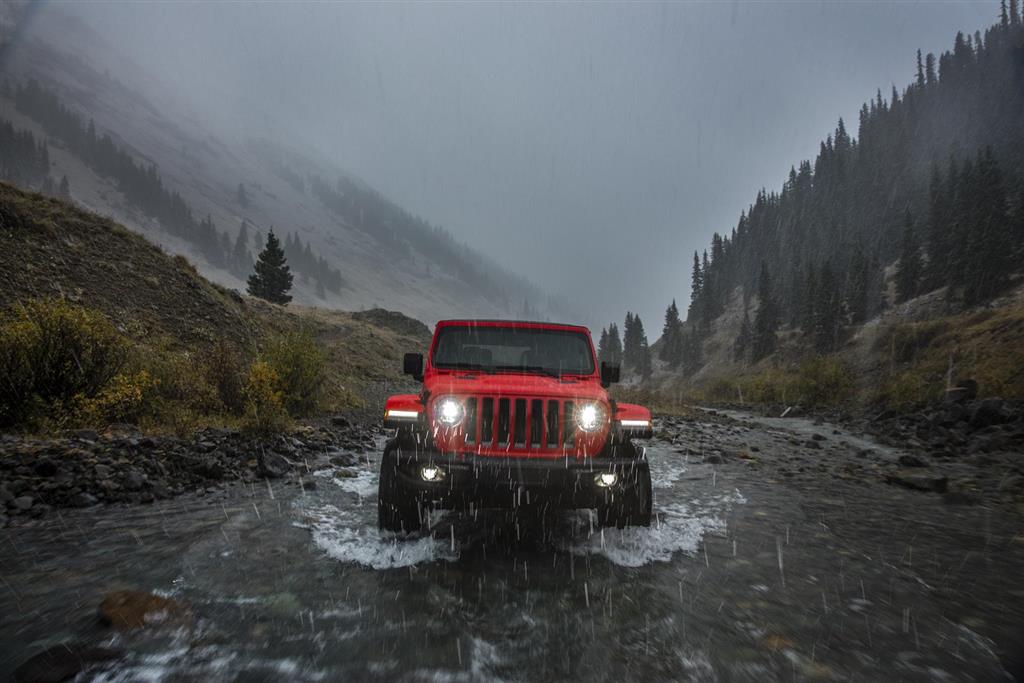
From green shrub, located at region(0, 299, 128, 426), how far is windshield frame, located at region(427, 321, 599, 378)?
21.9 ft

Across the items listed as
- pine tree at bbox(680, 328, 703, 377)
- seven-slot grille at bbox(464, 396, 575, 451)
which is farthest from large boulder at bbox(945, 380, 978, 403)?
pine tree at bbox(680, 328, 703, 377)

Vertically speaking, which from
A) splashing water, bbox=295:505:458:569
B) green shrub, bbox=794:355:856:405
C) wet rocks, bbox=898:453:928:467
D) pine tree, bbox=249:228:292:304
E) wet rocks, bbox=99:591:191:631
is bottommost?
wet rocks, bbox=99:591:191:631

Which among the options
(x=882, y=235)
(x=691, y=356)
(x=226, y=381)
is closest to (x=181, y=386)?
(x=226, y=381)

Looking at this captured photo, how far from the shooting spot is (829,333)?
61156 millimetres

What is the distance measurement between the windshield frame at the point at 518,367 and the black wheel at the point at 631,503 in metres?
1.65

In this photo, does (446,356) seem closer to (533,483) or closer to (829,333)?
(533,483)

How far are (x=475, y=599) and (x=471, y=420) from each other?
1.52m

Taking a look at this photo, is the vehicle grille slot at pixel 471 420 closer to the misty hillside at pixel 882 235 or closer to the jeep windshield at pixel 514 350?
the jeep windshield at pixel 514 350

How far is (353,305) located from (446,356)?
150 metres

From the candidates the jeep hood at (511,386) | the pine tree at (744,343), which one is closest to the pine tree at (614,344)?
the pine tree at (744,343)

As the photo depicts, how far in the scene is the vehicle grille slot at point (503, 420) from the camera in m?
4.67

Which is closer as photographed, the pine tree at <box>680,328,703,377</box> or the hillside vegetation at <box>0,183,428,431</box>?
the hillside vegetation at <box>0,183,428,431</box>

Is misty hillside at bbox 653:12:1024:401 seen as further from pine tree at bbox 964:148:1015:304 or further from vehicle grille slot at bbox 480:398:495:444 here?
vehicle grille slot at bbox 480:398:495:444

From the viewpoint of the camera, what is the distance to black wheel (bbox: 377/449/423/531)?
4.51m
